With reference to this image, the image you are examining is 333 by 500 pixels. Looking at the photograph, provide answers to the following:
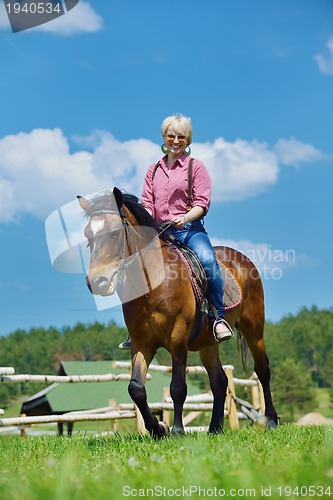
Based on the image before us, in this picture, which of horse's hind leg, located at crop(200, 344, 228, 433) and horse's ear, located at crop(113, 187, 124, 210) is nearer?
horse's ear, located at crop(113, 187, 124, 210)

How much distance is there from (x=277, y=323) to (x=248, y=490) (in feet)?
455

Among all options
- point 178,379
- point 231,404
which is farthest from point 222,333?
point 231,404

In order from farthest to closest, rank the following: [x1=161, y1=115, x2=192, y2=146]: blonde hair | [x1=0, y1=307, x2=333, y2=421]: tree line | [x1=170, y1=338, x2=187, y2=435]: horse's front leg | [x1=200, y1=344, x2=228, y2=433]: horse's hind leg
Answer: [x1=0, y1=307, x2=333, y2=421]: tree line < [x1=200, y1=344, x2=228, y2=433]: horse's hind leg < [x1=161, y1=115, x2=192, y2=146]: blonde hair < [x1=170, y1=338, x2=187, y2=435]: horse's front leg

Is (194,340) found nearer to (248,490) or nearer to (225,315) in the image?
(225,315)

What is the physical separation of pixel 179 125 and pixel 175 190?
0.73 metres

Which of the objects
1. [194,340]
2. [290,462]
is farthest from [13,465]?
[194,340]

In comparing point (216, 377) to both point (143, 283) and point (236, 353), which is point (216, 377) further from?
point (236, 353)

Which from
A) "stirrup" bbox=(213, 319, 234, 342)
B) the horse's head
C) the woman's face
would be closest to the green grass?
the horse's head

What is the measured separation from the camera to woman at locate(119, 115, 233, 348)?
6910 millimetres

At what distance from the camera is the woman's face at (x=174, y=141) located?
7.05m

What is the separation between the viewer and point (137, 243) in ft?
20.6

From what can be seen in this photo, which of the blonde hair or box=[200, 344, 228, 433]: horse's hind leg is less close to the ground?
the blonde hair

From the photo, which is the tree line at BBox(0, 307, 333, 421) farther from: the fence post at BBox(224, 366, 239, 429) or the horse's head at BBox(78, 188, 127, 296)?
the horse's head at BBox(78, 188, 127, 296)

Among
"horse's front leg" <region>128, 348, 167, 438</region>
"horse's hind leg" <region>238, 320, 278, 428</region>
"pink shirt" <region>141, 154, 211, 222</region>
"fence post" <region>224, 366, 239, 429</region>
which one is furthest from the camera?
"fence post" <region>224, 366, 239, 429</region>
